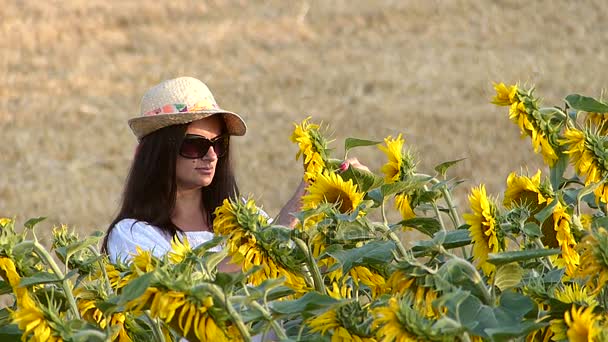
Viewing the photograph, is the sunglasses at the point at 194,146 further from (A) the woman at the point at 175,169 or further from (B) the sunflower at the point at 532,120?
(B) the sunflower at the point at 532,120

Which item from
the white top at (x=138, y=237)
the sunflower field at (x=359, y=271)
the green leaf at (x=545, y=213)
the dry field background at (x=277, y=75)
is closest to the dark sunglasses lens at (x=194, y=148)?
the white top at (x=138, y=237)

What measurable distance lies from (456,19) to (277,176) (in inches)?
A: 184

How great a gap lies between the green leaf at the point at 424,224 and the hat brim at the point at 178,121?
0.89 metres

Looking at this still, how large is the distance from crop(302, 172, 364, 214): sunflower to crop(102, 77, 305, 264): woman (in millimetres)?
854

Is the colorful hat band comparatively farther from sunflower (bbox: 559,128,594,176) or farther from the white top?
sunflower (bbox: 559,128,594,176)

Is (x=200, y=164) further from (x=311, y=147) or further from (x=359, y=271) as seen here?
(x=359, y=271)

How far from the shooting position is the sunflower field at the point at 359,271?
53.4 inches

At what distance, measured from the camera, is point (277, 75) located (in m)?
9.79

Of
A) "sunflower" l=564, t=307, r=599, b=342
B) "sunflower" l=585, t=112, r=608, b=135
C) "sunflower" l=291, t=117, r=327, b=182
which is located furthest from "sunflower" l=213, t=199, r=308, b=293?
"sunflower" l=585, t=112, r=608, b=135

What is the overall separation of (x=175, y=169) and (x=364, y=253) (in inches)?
47.4

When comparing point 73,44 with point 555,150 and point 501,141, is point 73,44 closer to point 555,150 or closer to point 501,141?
→ point 501,141

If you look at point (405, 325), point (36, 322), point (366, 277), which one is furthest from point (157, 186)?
point (405, 325)

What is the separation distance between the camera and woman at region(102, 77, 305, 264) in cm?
273

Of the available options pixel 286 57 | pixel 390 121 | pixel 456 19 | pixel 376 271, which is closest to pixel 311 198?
pixel 376 271
